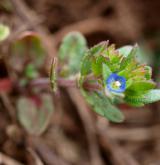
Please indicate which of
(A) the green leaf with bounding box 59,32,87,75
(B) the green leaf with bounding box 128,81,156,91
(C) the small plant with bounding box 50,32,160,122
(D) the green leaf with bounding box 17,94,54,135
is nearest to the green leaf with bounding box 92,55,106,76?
(C) the small plant with bounding box 50,32,160,122

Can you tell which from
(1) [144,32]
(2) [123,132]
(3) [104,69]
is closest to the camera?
(3) [104,69]

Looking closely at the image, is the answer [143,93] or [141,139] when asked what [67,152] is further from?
[143,93]

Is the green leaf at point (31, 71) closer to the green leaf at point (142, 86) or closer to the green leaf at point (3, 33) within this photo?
the green leaf at point (3, 33)

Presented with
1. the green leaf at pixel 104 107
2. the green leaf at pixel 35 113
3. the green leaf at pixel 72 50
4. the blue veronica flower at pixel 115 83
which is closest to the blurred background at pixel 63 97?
the green leaf at pixel 35 113

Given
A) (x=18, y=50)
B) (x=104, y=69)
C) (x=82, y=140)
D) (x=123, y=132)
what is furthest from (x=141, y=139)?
(x=104, y=69)

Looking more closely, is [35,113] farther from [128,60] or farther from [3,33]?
[128,60]

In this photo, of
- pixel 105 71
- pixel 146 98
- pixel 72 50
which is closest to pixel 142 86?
pixel 146 98
